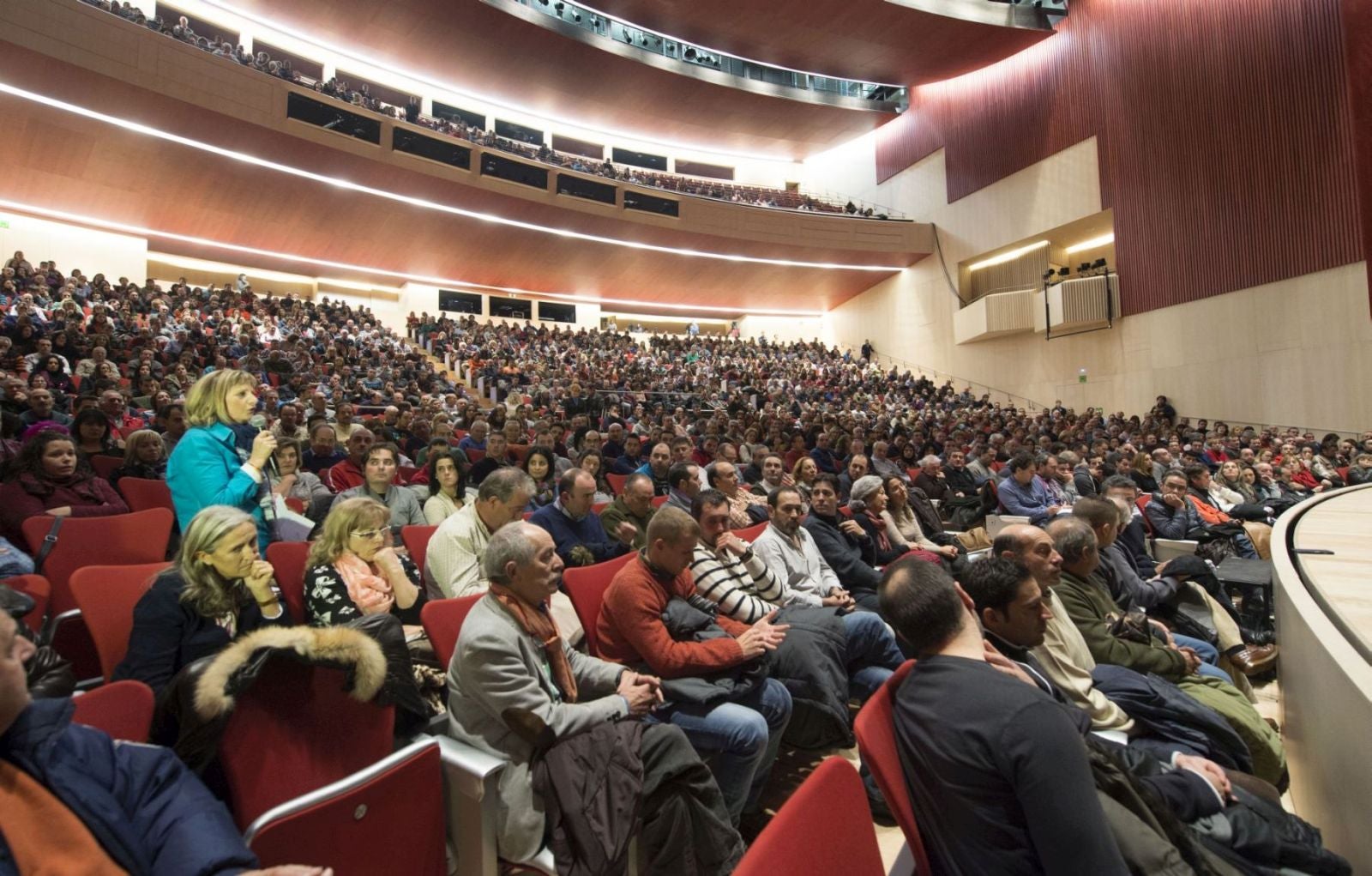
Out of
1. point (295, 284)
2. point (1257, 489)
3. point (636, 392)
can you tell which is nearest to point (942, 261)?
point (636, 392)

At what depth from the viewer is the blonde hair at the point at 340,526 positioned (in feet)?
7.07

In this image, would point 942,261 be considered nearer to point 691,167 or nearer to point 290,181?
point 691,167

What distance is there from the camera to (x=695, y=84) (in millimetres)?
15945

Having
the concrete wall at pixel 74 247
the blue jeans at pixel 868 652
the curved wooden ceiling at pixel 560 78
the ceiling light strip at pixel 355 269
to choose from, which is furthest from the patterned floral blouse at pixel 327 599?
the curved wooden ceiling at pixel 560 78

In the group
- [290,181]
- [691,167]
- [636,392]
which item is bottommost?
[636,392]

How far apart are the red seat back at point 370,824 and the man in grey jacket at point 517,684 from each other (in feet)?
0.67

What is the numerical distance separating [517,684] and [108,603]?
1225 mm

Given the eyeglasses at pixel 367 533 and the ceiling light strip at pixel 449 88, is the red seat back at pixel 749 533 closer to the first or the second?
the eyeglasses at pixel 367 533

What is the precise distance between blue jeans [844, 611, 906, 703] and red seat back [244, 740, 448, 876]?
5.32 feet

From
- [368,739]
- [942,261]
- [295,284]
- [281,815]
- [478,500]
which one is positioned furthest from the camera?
[942,261]

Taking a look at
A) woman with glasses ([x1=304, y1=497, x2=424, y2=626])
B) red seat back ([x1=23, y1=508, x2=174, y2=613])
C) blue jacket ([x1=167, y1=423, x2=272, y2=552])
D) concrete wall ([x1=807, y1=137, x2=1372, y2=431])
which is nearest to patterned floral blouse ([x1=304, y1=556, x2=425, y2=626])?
woman with glasses ([x1=304, y1=497, x2=424, y2=626])

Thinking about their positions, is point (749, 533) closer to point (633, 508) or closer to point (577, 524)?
point (633, 508)

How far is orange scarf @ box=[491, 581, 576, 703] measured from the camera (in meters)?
1.68

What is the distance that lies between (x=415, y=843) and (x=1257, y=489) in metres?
7.44
